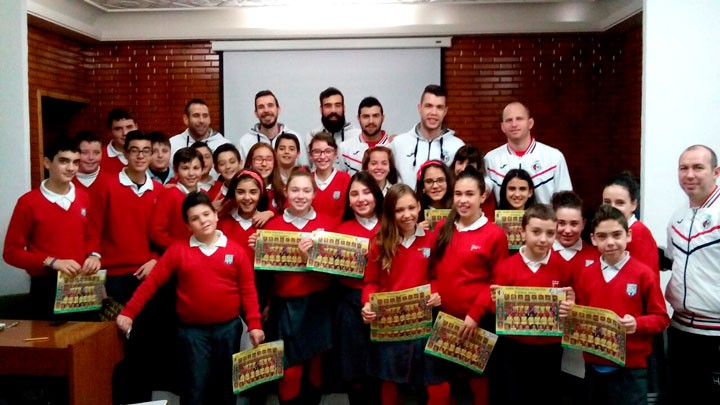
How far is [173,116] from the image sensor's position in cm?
977

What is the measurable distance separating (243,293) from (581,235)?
91.0 inches

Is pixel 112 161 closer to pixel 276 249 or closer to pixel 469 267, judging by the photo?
pixel 276 249

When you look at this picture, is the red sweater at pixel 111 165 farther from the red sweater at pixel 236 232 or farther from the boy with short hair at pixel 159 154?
the red sweater at pixel 236 232

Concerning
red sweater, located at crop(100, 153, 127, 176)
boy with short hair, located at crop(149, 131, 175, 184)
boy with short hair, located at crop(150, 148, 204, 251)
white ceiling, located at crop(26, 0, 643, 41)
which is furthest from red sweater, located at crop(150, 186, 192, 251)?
white ceiling, located at crop(26, 0, 643, 41)

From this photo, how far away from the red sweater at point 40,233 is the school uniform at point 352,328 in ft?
6.45

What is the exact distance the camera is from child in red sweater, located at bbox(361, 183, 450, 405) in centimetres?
379

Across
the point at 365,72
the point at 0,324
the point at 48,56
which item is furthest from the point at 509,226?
the point at 48,56

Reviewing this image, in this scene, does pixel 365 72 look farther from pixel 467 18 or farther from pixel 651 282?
pixel 651 282

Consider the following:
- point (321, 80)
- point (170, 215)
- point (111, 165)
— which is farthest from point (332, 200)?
point (321, 80)

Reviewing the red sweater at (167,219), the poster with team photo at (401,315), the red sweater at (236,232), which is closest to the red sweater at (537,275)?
the poster with team photo at (401,315)

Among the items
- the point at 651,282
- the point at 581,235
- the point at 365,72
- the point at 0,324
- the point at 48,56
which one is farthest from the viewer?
the point at 365,72

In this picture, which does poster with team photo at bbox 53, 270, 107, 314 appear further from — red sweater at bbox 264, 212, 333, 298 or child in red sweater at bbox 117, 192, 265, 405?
red sweater at bbox 264, 212, 333, 298

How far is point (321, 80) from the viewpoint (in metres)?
9.49

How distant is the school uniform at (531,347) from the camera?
3.62m
